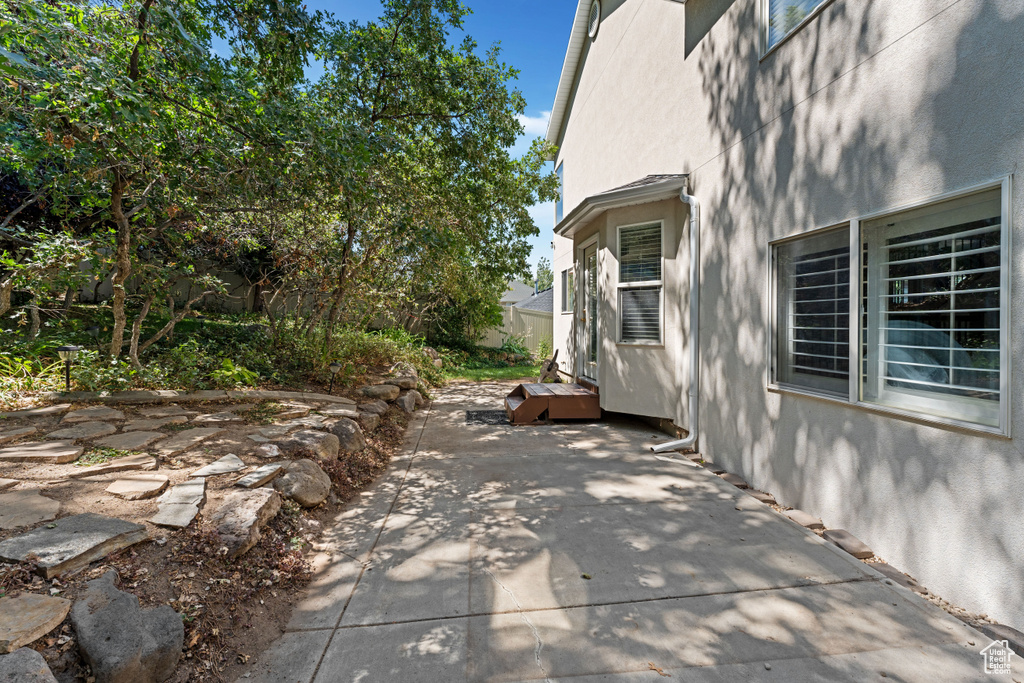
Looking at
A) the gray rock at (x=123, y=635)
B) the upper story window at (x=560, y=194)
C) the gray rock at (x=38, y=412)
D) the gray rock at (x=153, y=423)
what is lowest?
the gray rock at (x=123, y=635)

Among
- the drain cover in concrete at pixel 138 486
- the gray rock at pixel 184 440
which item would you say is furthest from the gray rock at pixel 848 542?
the gray rock at pixel 184 440

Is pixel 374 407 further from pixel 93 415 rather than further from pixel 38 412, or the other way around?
pixel 38 412

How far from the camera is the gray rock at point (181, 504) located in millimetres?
2703

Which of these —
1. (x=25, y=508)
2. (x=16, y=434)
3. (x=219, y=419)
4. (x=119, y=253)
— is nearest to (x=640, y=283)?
(x=219, y=419)

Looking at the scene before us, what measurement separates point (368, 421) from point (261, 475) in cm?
244

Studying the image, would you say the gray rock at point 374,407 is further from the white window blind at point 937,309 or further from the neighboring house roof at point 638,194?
the white window blind at point 937,309

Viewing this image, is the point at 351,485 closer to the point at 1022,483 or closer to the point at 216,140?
the point at 216,140

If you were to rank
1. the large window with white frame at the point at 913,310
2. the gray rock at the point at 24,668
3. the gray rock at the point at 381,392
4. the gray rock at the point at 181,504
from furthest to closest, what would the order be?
the gray rock at the point at 381,392, the gray rock at the point at 181,504, the large window with white frame at the point at 913,310, the gray rock at the point at 24,668

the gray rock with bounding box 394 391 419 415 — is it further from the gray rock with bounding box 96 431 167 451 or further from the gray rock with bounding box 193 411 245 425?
the gray rock with bounding box 96 431 167 451

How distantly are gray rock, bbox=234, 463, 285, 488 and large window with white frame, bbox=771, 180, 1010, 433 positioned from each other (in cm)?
413

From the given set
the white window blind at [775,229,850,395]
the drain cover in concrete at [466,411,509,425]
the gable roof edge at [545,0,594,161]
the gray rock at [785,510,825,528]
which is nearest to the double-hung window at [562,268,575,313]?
the drain cover in concrete at [466,411,509,425]

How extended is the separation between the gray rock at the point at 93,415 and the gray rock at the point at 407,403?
11.5ft

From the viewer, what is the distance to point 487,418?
7.23 metres

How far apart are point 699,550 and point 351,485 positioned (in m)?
2.90
